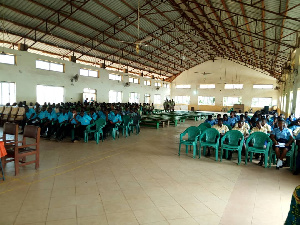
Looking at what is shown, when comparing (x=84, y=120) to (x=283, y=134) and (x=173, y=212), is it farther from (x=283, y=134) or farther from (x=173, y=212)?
(x=283, y=134)

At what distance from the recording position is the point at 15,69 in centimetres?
1166

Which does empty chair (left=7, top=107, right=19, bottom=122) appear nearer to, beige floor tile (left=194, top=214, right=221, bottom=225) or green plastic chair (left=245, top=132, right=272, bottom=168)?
green plastic chair (left=245, top=132, right=272, bottom=168)

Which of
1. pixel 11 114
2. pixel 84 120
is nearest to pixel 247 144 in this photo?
pixel 84 120

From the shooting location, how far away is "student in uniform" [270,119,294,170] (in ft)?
15.6

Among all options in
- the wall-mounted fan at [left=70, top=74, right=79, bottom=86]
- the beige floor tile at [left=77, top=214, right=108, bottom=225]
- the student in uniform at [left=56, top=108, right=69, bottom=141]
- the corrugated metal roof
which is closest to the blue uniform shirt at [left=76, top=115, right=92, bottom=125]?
the student in uniform at [left=56, top=108, right=69, bottom=141]

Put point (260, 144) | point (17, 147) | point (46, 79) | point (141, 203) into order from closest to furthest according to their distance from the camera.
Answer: point (141, 203) < point (17, 147) < point (260, 144) < point (46, 79)

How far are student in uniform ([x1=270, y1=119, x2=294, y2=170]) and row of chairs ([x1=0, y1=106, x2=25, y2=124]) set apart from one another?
10224 mm

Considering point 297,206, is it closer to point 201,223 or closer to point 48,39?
point 201,223

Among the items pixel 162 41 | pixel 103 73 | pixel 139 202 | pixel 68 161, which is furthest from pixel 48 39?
pixel 139 202

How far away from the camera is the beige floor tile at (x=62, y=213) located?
8.61ft

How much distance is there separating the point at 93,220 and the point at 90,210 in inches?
9.8

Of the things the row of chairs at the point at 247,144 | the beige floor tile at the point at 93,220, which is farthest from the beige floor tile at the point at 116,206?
the row of chairs at the point at 247,144

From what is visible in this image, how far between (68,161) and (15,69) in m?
9.34

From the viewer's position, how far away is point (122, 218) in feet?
8.64
